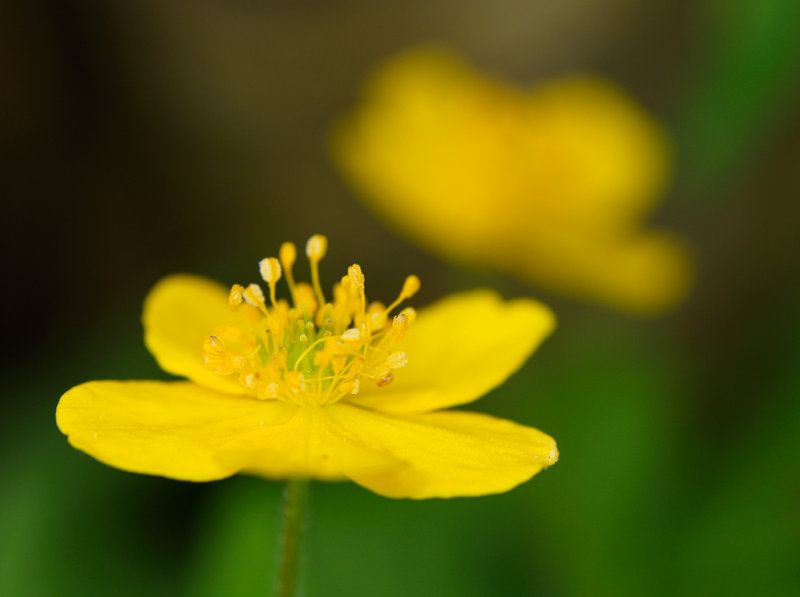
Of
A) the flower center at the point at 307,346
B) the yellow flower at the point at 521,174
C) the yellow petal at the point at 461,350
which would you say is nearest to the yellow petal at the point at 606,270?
the yellow flower at the point at 521,174

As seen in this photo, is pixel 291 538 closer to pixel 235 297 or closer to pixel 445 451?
pixel 445 451

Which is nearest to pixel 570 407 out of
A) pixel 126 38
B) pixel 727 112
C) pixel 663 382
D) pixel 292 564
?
pixel 663 382

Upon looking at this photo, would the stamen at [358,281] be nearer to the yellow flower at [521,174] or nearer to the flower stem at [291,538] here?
the flower stem at [291,538]

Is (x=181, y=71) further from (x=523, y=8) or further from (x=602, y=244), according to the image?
(x=602, y=244)

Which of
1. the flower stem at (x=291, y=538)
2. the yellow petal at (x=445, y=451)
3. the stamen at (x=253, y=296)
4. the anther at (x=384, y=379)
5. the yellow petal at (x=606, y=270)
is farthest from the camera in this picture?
the yellow petal at (x=606, y=270)

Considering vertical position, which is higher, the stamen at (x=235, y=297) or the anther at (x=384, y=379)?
the stamen at (x=235, y=297)

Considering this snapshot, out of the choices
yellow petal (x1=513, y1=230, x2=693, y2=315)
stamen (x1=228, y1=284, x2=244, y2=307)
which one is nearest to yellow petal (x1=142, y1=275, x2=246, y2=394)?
stamen (x1=228, y1=284, x2=244, y2=307)
